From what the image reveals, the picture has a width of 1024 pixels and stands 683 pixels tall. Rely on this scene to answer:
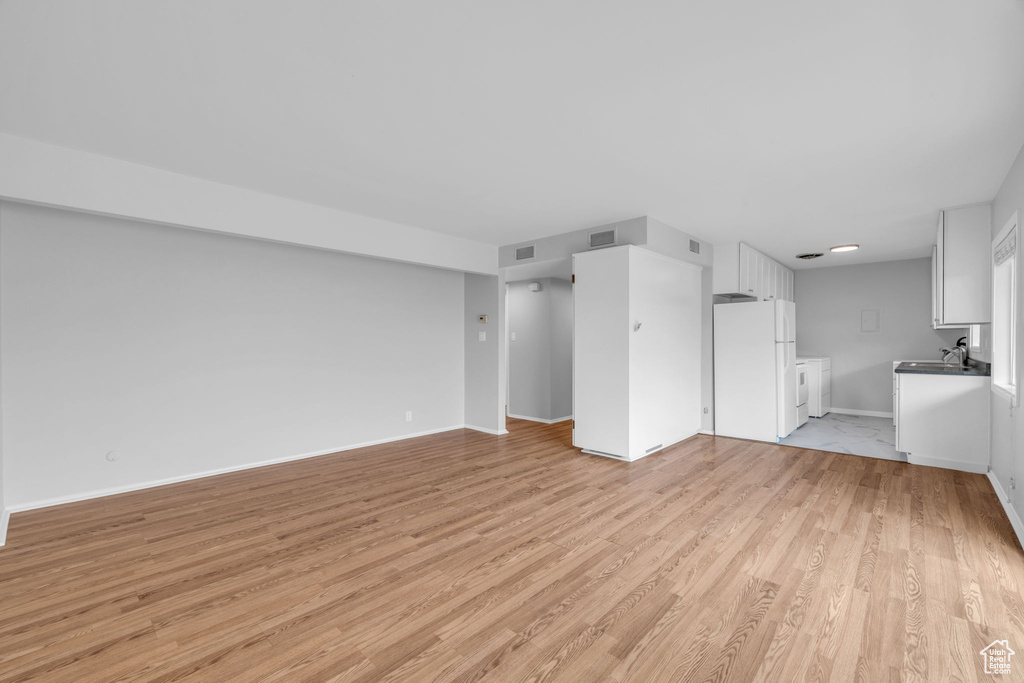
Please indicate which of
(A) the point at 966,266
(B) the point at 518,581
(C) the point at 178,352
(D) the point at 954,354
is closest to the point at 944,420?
(A) the point at 966,266

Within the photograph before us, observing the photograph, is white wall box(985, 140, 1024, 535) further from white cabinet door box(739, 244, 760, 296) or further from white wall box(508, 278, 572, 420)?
white wall box(508, 278, 572, 420)

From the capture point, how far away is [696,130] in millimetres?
2666

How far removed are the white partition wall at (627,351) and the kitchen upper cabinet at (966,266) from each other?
2.37m

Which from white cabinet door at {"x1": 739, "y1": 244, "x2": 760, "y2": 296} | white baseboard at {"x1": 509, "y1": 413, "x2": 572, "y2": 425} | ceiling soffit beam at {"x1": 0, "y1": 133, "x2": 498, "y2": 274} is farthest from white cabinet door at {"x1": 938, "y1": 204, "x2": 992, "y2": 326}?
ceiling soffit beam at {"x1": 0, "y1": 133, "x2": 498, "y2": 274}

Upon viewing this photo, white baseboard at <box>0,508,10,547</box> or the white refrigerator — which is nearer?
white baseboard at <box>0,508,10,547</box>

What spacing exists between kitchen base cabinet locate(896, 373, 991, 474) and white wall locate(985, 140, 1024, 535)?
0.69ft

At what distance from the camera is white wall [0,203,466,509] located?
336cm

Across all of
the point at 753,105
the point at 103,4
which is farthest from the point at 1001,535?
the point at 103,4

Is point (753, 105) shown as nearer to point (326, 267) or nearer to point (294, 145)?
point (294, 145)

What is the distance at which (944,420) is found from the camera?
4.24 metres

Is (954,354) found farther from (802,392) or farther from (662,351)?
(662,351)

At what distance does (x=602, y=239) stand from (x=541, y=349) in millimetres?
2530

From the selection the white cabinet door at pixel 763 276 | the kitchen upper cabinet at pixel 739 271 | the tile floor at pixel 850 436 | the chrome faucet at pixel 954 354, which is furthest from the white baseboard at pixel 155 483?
the chrome faucet at pixel 954 354

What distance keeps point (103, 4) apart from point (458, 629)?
282 cm
